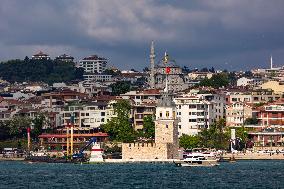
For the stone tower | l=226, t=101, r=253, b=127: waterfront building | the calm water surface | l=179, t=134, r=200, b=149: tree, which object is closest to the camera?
the calm water surface

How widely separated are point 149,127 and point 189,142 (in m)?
4.73

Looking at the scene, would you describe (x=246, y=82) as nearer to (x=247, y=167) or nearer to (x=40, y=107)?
(x=40, y=107)

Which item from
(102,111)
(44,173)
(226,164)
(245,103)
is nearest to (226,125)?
(245,103)

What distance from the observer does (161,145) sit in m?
98.6

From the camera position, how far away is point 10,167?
9819 centimetres

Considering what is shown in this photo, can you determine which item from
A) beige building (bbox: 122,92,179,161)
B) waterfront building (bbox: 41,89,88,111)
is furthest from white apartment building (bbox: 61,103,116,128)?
beige building (bbox: 122,92,179,161)

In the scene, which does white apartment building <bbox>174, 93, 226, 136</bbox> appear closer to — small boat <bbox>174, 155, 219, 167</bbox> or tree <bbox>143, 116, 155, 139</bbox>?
tree <bbox>143, 116, 155, 139</bbox>

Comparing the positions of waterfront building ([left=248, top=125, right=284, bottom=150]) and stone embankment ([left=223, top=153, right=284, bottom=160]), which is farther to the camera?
waterfront building ([left=248, top=125, right=284, bottom=150])

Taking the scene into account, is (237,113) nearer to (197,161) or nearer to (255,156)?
(255,156)

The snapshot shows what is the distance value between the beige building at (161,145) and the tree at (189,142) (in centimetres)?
904

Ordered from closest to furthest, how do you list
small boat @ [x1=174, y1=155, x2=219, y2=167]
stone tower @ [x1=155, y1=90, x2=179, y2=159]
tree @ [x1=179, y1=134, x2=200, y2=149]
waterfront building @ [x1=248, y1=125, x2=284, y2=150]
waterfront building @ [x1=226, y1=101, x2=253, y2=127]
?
small boat @ [x1=174, y1=155, x2=219, y2=167] < stone tower @ [x1=155, y1=90, x2=179, y2=159] < tree @ [x1=179, y1=134, x2=200, y2=149] < waterfront building @ [x1=248, y1=125, x2=284, y2=150] < waterfront building @ [x1=226, y1=101, x2=253, y2=127]

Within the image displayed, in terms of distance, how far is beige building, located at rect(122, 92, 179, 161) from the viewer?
98.8 metres

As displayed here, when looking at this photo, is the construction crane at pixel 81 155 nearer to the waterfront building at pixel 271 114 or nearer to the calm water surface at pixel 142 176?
the calm water surface at pixel 142 176

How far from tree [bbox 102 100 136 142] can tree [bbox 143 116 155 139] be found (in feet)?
3.82
